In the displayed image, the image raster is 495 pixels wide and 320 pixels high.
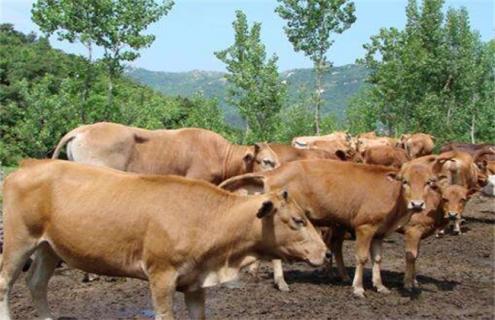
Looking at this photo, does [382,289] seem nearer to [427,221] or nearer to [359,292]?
[359,292]

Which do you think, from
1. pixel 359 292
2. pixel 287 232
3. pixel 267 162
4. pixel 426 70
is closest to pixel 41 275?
pixel 287 232

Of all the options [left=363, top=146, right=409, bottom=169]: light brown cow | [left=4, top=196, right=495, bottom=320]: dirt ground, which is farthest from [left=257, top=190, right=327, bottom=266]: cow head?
[left=363, top=146, right=409, bottom=169]: light brown cow

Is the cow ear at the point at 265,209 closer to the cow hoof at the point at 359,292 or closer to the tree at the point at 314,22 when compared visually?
the cow hoof at the point at 359,292

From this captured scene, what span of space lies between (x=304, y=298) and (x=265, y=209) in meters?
3.68

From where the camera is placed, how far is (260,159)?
13836 millimetres

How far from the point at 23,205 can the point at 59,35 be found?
1602cm

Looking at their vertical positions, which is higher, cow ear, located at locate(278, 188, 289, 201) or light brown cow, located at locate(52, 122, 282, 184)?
cow ear, located at locate(278, 188, 289, 201)

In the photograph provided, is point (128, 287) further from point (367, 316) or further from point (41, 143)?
point (41, 143)

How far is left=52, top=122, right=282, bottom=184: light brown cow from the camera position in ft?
38.9

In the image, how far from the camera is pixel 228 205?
709 centimetres

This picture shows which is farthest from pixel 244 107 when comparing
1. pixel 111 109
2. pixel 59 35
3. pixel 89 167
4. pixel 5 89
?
pixel 89 167

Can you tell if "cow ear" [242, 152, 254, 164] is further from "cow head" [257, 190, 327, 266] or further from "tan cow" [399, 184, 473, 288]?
"cow head" [257, 190, 327, 266]

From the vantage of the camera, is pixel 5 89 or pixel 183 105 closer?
pixel 5 89

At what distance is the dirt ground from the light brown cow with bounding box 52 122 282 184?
207 cm
